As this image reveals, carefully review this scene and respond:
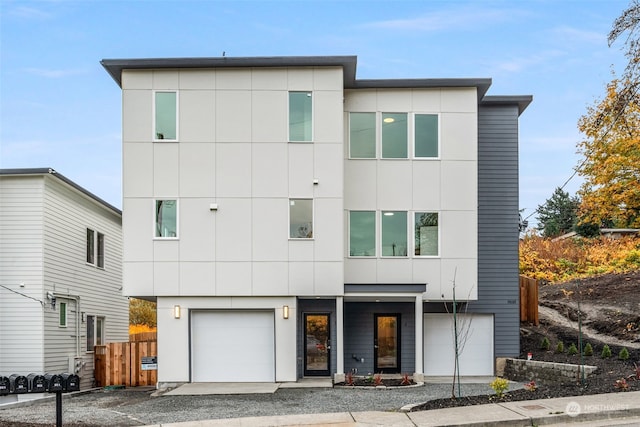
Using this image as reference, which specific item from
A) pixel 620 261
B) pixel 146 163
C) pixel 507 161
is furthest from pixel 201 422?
pixel 620 261

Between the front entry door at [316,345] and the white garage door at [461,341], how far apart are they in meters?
2.93

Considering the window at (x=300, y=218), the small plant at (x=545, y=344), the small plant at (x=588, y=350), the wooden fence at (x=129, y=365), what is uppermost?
the window at (x=300, y=218)

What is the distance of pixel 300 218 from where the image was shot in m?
18.0

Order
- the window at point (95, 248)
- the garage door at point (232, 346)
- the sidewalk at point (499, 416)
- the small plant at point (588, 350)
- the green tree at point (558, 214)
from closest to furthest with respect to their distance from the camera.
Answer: the sidewalk at point (499, 416)
the small plant at point (588, 350)
the garage door at point (232, 346)
the window at point (95, 248)
the green tree at point (558, 214)

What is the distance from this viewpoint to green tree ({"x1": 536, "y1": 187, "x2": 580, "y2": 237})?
156 ft

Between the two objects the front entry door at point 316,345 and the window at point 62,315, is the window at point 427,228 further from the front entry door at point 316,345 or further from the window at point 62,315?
the window at point 62,315

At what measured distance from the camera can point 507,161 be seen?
64.5ft

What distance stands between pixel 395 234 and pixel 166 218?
618 centimetres

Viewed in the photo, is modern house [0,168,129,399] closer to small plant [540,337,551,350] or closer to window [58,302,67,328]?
window [58,302,67,328]

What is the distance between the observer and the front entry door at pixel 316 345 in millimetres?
18859

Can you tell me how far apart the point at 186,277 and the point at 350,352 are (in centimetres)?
517

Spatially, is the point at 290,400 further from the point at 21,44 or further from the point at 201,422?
the point at 21,44

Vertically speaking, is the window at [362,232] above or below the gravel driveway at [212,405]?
above

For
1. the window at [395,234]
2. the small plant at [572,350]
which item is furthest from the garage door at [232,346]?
the small plant at [572,350]
